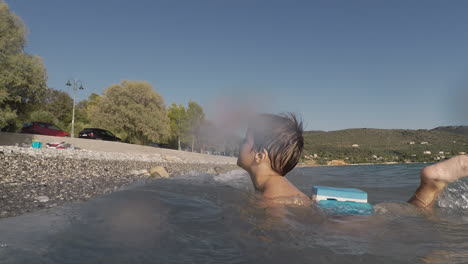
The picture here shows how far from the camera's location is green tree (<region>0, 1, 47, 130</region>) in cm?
1725

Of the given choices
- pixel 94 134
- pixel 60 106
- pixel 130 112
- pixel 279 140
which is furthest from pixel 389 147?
pixel 60 106

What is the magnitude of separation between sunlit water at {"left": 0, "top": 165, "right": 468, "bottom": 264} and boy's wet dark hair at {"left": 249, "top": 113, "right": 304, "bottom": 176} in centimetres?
51

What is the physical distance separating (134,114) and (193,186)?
38.4 metres

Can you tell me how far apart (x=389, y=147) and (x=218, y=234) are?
5730 centimetres

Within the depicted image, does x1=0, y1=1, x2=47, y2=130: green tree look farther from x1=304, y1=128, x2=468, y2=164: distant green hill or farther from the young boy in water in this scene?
the young boy in water

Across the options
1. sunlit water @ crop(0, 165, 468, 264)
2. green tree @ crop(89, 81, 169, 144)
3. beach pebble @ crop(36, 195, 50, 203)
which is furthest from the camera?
green tree @ crop(89, 81, 169, 144)

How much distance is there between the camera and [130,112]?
39250 millimetres

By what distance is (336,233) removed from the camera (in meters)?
2.02

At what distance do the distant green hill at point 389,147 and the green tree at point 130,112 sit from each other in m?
21.2

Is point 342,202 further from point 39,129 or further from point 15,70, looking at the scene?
point 39,129

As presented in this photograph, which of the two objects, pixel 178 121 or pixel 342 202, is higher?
pixel 178 121

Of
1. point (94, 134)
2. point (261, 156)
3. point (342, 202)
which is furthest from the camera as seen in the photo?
point (94, 134)

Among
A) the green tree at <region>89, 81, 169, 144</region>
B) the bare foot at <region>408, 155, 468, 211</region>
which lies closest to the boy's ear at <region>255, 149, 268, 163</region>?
the bare foot at <region>408, 155, 468, 211</region>


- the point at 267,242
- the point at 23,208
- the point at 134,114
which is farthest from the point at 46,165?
the point at 134,114
